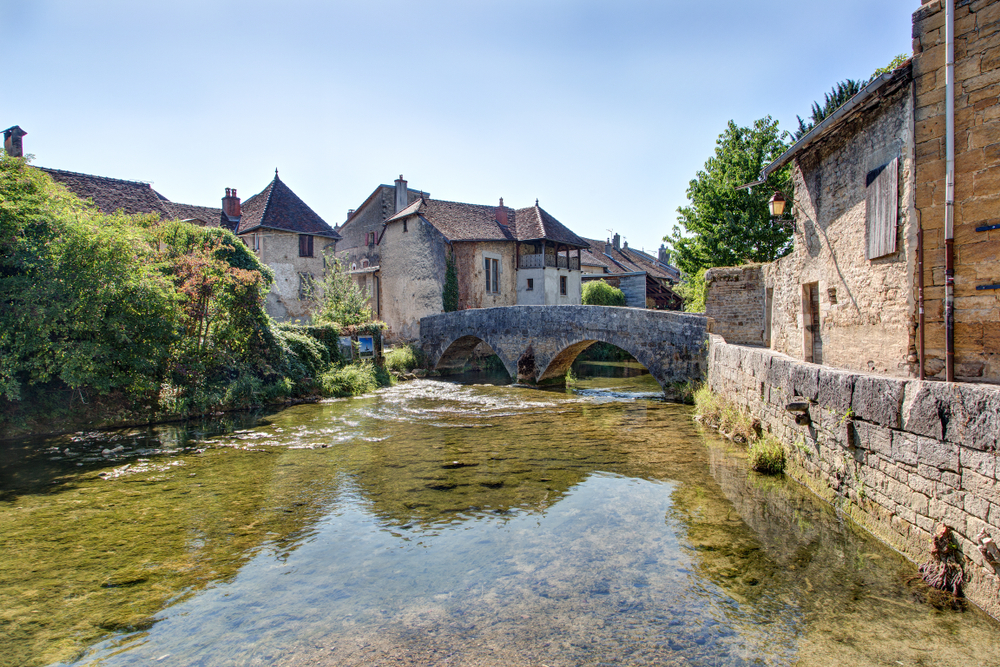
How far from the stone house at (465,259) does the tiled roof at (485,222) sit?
5cm

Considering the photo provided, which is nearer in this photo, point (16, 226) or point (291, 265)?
point (16, 226)

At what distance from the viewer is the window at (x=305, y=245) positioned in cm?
2464

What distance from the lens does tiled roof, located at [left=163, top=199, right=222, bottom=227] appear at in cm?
2189

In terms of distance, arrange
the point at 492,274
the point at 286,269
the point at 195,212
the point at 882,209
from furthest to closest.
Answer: the point at 492,274, the point at 286,269, the point at 195,212, the point at 882,209

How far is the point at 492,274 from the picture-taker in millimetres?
25391

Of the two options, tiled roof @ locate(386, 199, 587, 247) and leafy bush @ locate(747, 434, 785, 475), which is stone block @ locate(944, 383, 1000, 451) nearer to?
leafy bush @ locate(747, 434, 785, 475)

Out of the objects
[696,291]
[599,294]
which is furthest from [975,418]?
[599,294]

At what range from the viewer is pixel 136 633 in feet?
12.4

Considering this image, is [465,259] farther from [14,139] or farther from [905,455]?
[905,455]

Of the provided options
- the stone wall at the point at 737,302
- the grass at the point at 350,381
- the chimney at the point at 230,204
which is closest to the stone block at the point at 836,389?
the stone wall at the point at 737,302

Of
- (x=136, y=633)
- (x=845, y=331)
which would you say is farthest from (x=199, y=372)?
(x=845, y=331)

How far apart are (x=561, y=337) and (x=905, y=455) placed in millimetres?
12462

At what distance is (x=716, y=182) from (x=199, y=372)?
54.8ft

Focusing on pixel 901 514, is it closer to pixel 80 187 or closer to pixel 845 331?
pixel 845 331
